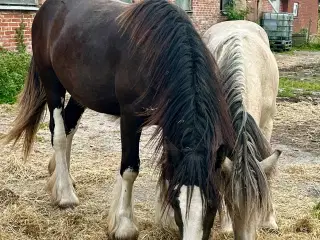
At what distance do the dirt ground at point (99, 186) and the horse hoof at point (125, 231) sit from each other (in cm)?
12

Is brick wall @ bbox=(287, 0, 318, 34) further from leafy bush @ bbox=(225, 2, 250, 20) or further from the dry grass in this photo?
the dry grass

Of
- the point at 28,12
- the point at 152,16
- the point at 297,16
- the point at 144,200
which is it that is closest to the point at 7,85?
the point at 28,12

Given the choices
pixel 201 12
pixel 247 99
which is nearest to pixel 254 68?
pixel 247 99

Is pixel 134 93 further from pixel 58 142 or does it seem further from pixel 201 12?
pixel 201 12

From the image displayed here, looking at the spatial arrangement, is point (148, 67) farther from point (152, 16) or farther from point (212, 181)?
point (212, 181)

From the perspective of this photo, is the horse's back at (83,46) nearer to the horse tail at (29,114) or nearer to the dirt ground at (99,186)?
the horse tail at (29,114)

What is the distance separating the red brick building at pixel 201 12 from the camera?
9.34 metres

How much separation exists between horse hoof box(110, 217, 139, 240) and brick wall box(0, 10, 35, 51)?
632 centimetres

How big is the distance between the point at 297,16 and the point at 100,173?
21289mm

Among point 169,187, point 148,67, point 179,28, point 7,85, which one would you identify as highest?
point 179,28

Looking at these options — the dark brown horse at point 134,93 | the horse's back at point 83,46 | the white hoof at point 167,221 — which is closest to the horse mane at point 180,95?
the dark brown horse at point 134,93

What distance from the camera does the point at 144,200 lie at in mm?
4441

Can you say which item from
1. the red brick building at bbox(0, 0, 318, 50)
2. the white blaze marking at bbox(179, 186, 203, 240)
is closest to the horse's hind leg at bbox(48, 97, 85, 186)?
the red brick building at bbox(0, 0, 318, 50)

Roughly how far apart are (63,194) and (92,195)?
34 centimetres
